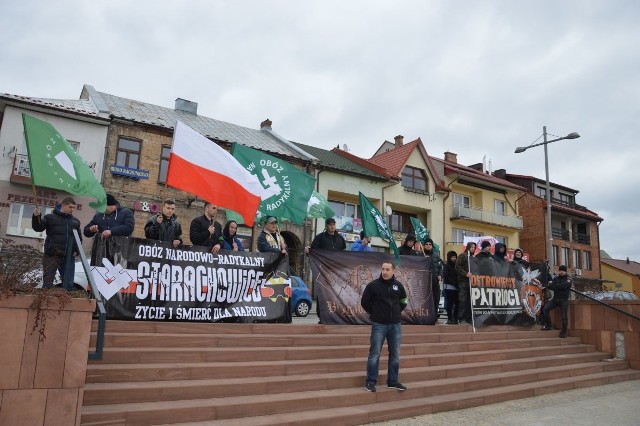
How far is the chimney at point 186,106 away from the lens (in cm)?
2993

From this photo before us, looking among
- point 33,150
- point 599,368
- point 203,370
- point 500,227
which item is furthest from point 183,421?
point 500,227

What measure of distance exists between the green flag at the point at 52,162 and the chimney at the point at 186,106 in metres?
23.7

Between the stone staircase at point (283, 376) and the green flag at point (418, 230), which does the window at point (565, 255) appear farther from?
the stone staircase at point (283, 376)

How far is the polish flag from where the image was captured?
25.3 ft

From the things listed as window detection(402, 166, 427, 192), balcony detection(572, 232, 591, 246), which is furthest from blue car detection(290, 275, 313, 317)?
balcony detection(572, 232, 591, 246)

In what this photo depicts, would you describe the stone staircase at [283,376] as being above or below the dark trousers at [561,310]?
below

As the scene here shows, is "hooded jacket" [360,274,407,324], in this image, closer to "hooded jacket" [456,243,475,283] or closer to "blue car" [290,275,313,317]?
"hooded jacket" [456,243,475,283]

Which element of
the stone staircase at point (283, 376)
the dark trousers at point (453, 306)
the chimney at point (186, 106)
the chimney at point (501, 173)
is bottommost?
the stone staircase at point (283, 376)

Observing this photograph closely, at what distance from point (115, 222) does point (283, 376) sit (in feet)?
12.0

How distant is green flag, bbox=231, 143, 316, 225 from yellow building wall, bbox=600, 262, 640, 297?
47.6m

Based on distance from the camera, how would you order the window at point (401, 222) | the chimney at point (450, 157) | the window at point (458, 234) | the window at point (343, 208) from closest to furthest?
the window at point (343, 208), the window at point (401, 222), the window at point (458, 234), the chimney at point (450, 157)

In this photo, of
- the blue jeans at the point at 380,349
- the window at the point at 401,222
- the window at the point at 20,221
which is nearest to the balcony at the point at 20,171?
the window at the point at 20,221

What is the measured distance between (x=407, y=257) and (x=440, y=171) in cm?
2797

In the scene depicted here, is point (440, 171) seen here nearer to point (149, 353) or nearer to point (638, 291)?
point (638, 291)
